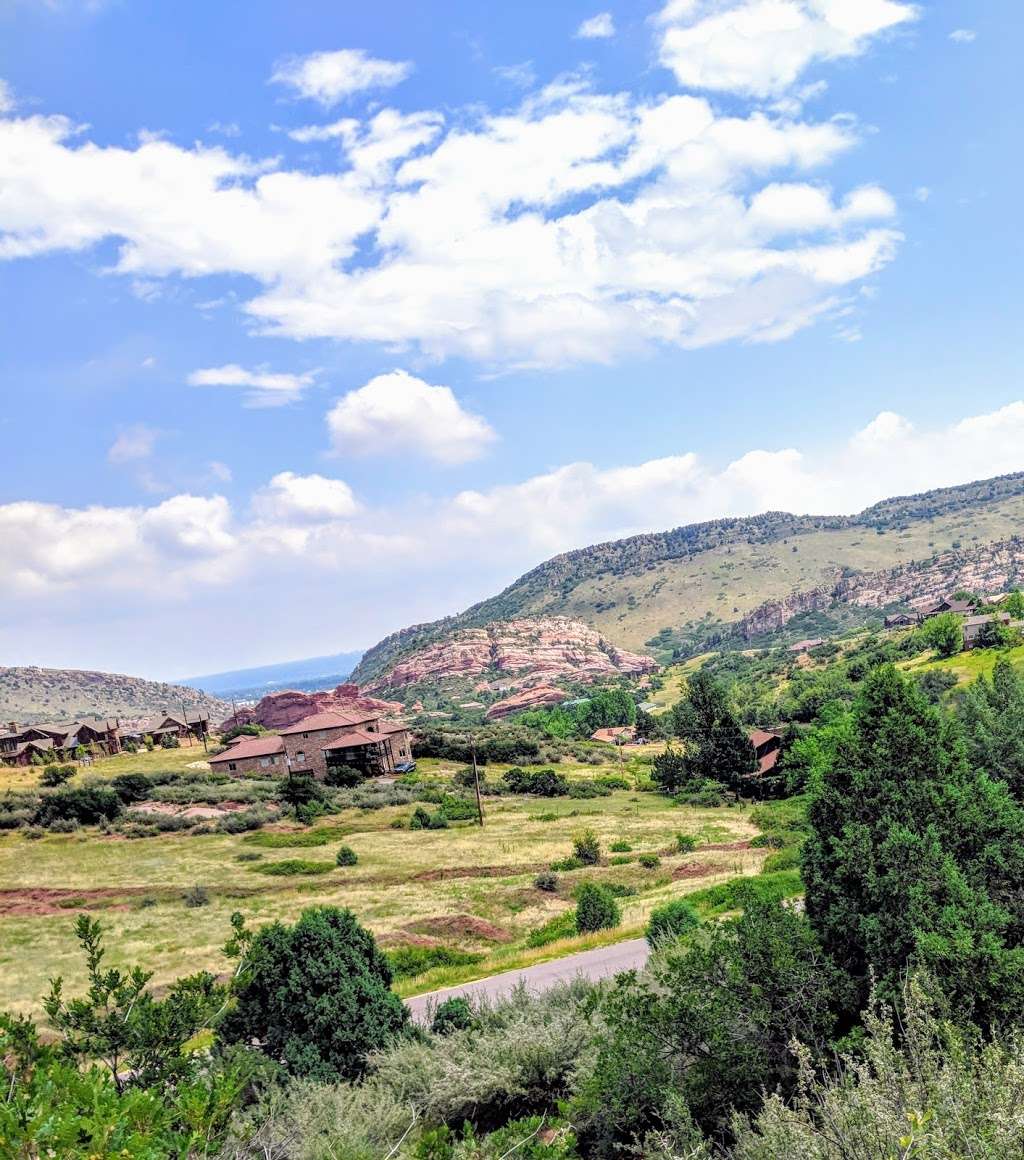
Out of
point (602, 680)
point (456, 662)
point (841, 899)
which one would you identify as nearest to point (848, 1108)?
point (841, 899)

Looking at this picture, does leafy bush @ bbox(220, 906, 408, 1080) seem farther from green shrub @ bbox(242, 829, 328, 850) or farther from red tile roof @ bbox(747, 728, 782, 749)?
red tile roof @ bbox(747, 728, 782, 749)

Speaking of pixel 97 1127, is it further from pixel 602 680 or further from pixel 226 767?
pixel 602 680

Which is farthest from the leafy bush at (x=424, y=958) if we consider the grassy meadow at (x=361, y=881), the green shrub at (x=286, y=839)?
the green shrub at (x=286, y=839)

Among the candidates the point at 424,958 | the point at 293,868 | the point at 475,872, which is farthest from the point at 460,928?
the point at 293,868

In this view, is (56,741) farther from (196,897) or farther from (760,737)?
(760,737)

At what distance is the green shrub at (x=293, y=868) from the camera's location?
37.9 m

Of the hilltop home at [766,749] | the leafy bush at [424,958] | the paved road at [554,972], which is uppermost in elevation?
the paved road at [554,972]

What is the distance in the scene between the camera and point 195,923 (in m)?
29.9

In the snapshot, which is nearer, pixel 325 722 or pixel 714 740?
pixel 714 740

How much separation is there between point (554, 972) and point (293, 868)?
22418mm

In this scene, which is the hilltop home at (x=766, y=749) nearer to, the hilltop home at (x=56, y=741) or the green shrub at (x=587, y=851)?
the green shrub at (x=587, y=851)

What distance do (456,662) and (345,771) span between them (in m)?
126

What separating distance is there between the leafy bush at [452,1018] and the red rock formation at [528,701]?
4902 inches

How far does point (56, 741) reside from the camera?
262ft
